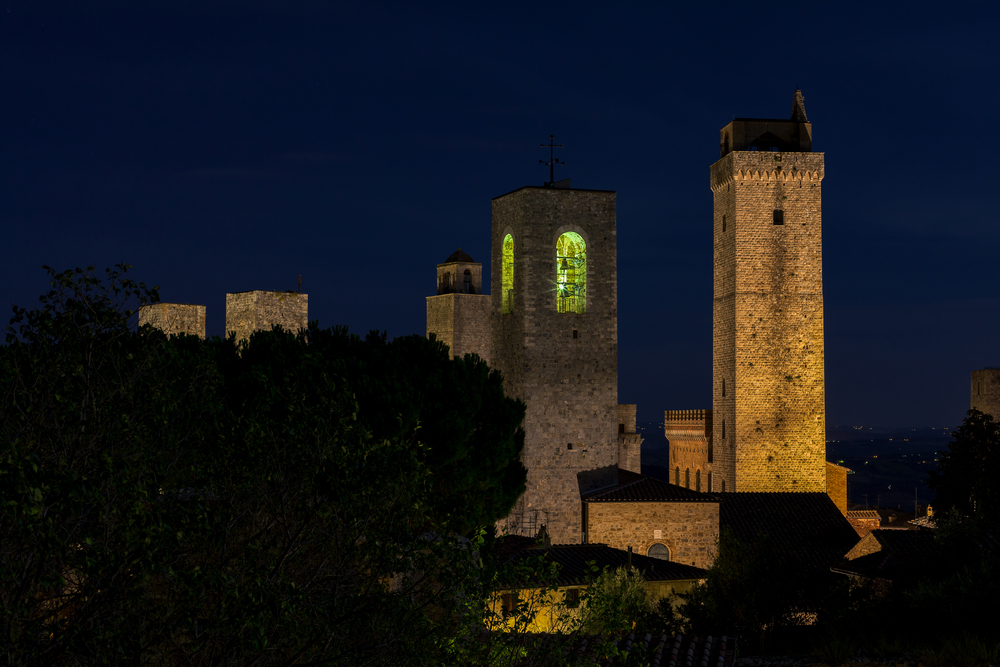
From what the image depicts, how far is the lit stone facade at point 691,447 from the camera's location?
122 feet

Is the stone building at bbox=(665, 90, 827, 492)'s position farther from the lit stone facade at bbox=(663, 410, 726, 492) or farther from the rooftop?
the rooftop

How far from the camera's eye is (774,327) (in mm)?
34406

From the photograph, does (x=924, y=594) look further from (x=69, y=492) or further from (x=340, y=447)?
(x=69, y=492)

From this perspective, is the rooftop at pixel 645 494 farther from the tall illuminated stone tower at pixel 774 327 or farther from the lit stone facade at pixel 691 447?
the lit stone facade at pixel 691 447

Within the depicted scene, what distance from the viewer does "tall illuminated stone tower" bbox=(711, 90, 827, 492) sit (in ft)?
111

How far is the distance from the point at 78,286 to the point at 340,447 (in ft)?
Result: 6.91

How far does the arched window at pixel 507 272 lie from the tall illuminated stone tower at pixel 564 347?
975 millimetres

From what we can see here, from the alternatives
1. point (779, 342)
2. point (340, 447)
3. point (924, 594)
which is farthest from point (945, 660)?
point (779, 342)

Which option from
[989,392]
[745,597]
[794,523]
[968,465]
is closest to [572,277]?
[794,523]

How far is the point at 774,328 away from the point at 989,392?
7.80 meters

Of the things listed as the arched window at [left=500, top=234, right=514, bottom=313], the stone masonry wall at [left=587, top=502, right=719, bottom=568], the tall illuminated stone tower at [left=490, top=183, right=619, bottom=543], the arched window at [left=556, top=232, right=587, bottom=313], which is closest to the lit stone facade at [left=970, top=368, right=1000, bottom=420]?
the stone masonry wall at [left=587, top=502, right=719, bottom=568]

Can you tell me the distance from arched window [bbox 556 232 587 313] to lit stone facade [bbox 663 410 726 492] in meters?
13.4

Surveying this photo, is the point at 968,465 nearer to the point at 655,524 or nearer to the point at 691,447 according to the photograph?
the point at 655,524

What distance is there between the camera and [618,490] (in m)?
23.9
